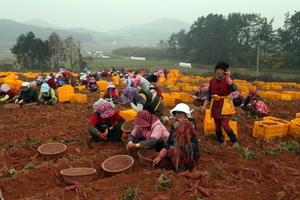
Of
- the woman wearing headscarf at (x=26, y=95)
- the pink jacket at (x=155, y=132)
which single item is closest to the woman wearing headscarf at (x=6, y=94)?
the woman wearing headscarf at (x=26, y=95)

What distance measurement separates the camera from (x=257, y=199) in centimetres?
267

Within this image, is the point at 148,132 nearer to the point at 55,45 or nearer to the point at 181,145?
the point at 181,145

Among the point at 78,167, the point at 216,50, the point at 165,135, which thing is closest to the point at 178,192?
the point at 165,135

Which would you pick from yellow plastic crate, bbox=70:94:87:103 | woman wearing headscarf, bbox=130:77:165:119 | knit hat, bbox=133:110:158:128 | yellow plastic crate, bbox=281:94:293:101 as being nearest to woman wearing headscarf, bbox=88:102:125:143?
woman wearing headscarf, bbox=130:77:165:119

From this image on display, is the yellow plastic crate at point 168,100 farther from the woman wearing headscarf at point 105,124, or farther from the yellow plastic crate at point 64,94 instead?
the woman wearing headscarf at point 105,124

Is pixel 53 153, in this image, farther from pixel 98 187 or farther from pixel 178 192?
pixel 178 192

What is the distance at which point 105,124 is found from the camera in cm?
490

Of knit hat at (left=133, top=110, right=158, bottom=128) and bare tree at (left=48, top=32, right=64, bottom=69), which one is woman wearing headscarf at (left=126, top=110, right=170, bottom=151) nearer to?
knit hat at (left=133, top=110, right=158, bottom=128)

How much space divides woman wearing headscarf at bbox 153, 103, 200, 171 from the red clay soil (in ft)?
0.65

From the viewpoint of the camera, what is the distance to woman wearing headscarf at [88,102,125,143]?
4.66 m

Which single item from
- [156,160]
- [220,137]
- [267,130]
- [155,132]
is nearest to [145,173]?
[156,160]

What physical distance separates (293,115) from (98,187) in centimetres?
664

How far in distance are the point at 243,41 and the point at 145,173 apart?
41956mm

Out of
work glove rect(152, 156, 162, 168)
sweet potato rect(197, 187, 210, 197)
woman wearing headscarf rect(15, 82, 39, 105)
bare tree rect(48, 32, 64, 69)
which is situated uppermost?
bare tree rect(48, 32, 64, 69)
